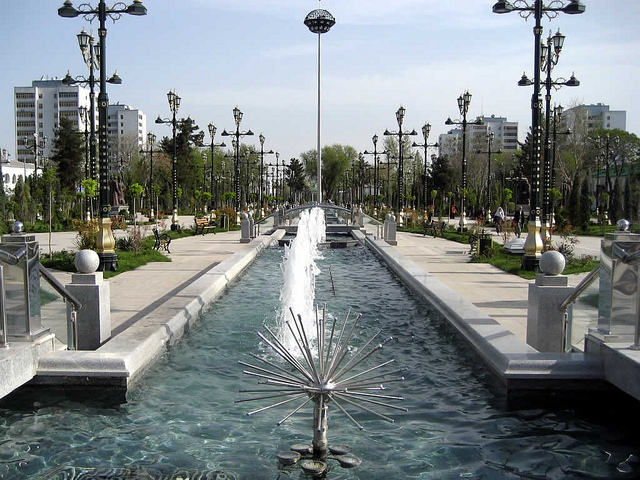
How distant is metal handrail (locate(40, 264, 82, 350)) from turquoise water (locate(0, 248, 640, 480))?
38.4 inches

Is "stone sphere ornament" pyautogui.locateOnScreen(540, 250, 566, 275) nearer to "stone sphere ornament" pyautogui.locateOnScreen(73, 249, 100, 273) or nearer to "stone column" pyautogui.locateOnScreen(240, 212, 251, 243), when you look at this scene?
"stone sphere ornament" pyautogui.locateOnScreen(73, 249, 100, 273)

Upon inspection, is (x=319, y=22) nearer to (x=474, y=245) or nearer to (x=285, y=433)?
(x=474, y=245)

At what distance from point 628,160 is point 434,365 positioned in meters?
70.7

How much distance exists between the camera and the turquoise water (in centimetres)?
501

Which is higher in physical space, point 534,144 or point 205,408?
point 534,144

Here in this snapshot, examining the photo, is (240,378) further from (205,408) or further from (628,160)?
(628,160)

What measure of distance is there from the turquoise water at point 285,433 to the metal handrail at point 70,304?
98cm

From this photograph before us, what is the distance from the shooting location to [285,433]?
5629mm

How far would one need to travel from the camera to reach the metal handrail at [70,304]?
7.06m

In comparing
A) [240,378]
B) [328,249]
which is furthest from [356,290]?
[328,249]

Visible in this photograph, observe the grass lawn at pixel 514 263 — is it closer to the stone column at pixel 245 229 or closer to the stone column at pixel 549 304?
the stone column at pixel 549 304

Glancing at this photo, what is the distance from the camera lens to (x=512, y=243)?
61.3ft

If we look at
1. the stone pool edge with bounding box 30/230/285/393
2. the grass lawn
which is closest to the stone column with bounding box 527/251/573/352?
the stone pool edge with bounding box 30/230/285/393

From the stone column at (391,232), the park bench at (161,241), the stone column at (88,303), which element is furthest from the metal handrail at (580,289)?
the stone column at (391,232)
